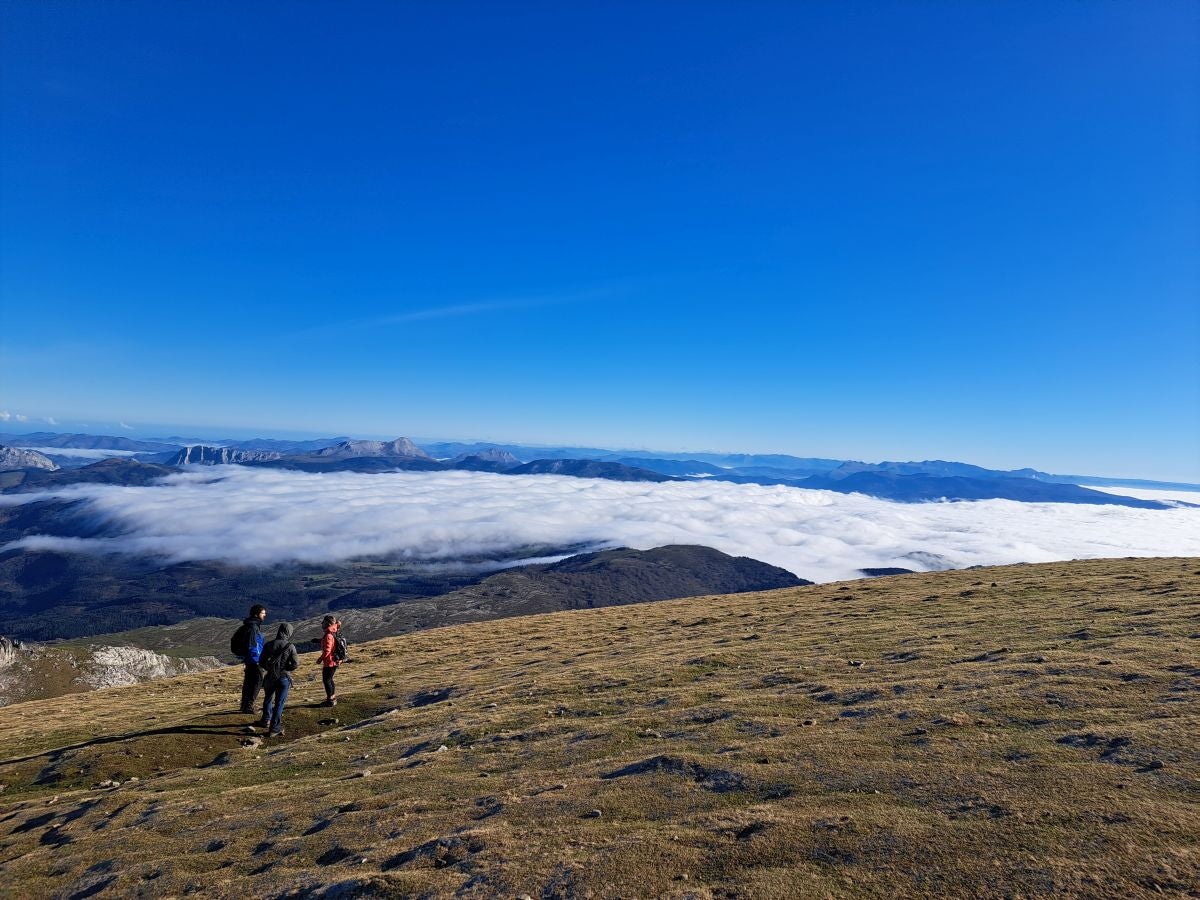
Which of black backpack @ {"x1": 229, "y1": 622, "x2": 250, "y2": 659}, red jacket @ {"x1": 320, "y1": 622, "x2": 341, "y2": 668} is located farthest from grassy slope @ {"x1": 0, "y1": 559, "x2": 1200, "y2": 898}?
black backpack @ {"x1": 229, "y1": 622, "x2": 250, "y2": 659}

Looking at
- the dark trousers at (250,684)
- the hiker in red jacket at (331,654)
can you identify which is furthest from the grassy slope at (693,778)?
the hiker in red jacket at (331,654)

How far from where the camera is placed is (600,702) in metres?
21.1

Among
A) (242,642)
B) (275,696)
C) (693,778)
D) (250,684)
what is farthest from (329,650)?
(693,778)

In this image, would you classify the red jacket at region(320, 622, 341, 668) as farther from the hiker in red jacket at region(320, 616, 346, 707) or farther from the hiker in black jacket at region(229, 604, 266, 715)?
the hiker in black jacket at region(229, 604, 266, 715)

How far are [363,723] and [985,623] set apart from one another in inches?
1052

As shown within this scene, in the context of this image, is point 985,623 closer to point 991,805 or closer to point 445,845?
point 991,805

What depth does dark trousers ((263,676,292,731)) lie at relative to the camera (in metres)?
21.4

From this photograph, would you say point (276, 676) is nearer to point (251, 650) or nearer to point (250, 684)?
point (251, 650)

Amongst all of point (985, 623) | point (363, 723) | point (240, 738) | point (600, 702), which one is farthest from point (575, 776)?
point (985, 623)

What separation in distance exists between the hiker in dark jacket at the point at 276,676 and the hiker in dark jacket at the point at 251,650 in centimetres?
56

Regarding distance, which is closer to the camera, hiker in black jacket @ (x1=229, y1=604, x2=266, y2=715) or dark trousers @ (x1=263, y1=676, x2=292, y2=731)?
dark trousers @ (x1=263, y1=676, x2=292, y2=731)

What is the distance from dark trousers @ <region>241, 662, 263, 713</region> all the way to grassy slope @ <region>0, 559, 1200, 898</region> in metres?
0.62

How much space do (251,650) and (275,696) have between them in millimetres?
1865

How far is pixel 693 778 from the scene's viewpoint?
1302cm
